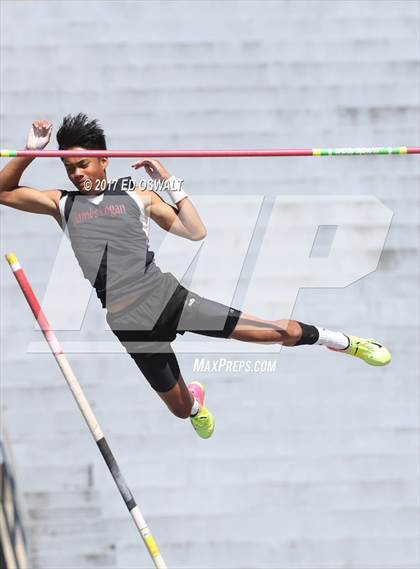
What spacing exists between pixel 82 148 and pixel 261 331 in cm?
143

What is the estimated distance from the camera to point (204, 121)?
9805mm

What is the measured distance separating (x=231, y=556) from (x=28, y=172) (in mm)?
3398

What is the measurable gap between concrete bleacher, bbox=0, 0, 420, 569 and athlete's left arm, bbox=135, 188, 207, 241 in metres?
2.66

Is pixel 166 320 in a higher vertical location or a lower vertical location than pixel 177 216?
lower

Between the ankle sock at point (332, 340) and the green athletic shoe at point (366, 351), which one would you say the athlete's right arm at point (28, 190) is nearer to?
the ankle sock at point (332, 340)

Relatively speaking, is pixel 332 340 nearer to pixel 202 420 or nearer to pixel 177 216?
pixel 202 420

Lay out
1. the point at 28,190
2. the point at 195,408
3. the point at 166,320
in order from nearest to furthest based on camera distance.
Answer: the point at 28,190 < the point at 166,320 < the point at 195,408

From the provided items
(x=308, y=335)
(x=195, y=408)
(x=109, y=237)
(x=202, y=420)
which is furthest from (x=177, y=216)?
(x=202, y=420)

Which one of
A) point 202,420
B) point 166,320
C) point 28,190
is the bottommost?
point 202,420

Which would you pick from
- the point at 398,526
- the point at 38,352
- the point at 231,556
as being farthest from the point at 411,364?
the point at 38,352

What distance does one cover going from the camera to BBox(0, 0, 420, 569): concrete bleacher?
9.70 metres

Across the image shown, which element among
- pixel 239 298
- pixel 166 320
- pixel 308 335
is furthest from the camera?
pixel 239 298

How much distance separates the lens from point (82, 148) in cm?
698

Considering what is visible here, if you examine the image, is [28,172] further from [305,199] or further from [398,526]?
[398,526]
